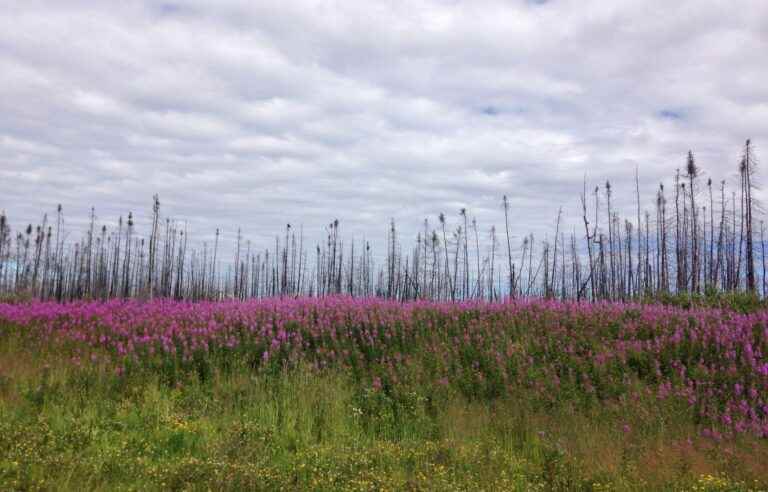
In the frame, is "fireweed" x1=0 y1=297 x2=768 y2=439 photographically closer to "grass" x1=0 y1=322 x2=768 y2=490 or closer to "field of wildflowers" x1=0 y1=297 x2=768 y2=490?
"field of wildflowers" x1=0 y1=297 x2=768 y2=490

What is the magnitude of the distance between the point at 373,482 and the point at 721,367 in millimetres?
7419

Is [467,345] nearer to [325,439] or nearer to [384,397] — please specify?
[384,397]

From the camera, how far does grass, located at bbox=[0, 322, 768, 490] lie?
597cm

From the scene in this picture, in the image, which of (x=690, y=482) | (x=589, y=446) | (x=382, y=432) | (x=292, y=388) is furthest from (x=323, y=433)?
(x=690, y=482)

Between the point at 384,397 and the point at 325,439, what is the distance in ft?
5.87

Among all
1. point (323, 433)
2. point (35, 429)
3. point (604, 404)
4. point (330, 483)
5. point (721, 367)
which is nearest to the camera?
point (330, 483)

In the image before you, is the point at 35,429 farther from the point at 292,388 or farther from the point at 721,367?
the point at 721,367

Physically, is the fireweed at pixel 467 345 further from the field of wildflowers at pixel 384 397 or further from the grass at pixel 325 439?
the grass at pixel 325 439

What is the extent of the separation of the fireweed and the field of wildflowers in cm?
6

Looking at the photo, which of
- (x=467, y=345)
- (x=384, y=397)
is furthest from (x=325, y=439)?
(x=467, y=345)

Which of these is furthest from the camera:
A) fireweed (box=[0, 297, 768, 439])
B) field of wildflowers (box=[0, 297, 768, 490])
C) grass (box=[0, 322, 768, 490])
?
fireweed (box=[0, 297, 768, 439])

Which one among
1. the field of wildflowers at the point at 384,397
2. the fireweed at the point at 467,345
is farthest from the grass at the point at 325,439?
the fireweed at the point at 467,345

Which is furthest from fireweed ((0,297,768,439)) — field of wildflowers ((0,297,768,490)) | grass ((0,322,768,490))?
grass ((0,322,768,490))

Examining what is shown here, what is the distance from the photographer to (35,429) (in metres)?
7.17
